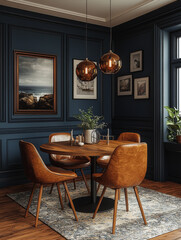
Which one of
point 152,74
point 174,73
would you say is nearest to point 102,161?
point 152,74

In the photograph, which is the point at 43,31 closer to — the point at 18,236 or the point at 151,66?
the point at 151,66

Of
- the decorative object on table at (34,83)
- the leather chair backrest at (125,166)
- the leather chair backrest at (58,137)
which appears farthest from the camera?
the decorative object on table at (34,83)

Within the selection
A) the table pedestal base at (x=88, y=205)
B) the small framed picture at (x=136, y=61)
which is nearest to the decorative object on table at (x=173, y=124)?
the small framed picture at (x=136, y=61)

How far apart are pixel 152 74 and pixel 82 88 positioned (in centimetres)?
129

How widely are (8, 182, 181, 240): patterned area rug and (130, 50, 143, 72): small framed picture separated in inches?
91.4

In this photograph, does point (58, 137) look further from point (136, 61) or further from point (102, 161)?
point (136, 61)

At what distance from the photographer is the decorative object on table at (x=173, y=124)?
4293 mm

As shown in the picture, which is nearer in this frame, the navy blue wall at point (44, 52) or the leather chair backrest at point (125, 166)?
the leather chair backrest at point (125, 166)

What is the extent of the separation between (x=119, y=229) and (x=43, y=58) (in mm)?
3098

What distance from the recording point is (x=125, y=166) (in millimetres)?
2594

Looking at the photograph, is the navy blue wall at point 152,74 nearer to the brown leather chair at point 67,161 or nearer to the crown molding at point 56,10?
the crown molding at point 56,10

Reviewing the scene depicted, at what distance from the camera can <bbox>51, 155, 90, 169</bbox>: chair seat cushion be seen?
3.67 m

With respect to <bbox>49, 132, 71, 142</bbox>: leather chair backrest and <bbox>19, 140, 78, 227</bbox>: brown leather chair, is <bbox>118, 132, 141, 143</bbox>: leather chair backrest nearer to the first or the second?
<bbox>49, 132, 71, 142</bbox>: leather chair backrest

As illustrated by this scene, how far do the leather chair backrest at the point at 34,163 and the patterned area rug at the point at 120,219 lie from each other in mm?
498
